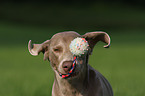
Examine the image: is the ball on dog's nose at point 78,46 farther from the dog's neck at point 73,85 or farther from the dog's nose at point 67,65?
the dog's neck at point 73,85

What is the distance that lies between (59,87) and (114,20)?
45465 millimetres

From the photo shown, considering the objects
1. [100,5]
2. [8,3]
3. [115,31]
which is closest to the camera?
[115,31]

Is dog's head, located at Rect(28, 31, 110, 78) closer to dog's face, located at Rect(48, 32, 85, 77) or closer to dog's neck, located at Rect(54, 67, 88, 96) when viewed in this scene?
dog's face, located at Rect(48, 32, 85, 77)

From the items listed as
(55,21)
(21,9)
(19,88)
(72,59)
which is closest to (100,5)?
(55,21)

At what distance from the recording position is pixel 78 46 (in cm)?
418

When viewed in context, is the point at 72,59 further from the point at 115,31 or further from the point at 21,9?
the point at 21,9

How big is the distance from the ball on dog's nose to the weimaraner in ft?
0.26

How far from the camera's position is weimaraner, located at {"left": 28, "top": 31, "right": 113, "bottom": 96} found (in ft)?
14.3

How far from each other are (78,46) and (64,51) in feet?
0.78

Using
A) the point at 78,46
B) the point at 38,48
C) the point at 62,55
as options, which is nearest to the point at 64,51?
the point at 62,55

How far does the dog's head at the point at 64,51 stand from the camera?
4.18 meters

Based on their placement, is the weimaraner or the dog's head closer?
the dog's head

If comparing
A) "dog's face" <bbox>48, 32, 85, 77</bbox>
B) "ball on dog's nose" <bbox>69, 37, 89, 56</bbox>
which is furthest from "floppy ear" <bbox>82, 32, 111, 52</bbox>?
"ball on dog's nose" <bbox>69, 37, 89, 56</bbox>

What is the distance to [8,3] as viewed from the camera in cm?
5128
